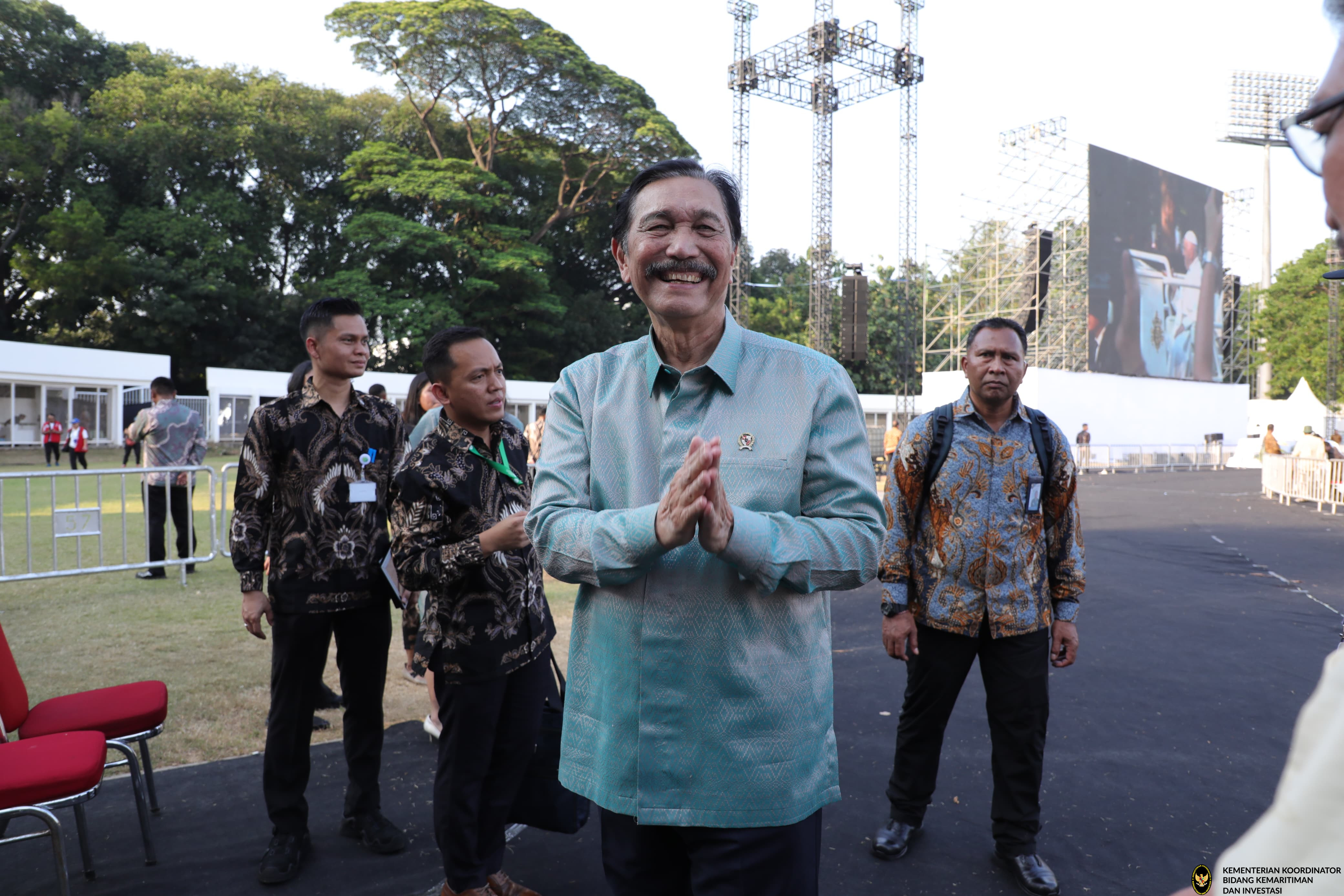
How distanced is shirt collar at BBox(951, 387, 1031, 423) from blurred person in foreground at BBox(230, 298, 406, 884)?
7.20 feet

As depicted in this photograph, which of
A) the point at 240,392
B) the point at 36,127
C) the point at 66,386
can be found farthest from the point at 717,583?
the point at 36,127

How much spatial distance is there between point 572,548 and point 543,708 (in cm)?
161

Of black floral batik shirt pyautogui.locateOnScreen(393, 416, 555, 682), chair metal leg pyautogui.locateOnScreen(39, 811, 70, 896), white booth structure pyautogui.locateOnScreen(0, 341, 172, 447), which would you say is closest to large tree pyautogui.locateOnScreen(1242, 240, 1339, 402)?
white booth structure pyautogui.locateOnScreen(0, 341, 172, 447)

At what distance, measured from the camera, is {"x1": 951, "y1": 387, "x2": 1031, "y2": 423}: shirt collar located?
10.9 feet

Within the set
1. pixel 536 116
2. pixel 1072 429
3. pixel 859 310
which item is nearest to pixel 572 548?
pixel 859 310

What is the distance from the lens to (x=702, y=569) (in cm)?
156

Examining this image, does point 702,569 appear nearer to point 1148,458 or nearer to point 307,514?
point 307,514

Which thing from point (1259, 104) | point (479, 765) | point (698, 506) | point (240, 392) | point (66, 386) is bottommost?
point (479, 765)

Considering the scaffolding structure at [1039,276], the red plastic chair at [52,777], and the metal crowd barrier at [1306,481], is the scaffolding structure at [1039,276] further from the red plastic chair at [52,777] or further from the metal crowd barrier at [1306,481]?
the red plastic chair at [52,777]

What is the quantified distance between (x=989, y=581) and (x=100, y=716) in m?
3.41

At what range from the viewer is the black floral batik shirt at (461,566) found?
9.17ft

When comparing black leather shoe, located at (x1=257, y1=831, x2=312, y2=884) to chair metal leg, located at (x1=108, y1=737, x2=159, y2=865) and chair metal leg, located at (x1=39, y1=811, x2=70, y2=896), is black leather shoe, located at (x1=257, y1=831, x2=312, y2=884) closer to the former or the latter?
chair metal leg, located at (x1=108, y1=737, x2=159, y2=865)

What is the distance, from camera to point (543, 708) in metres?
2.98

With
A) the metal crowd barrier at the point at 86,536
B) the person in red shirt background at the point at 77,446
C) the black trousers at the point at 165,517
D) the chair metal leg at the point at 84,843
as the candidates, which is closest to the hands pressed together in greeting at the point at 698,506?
the chair metal leg at the point at 84,843
